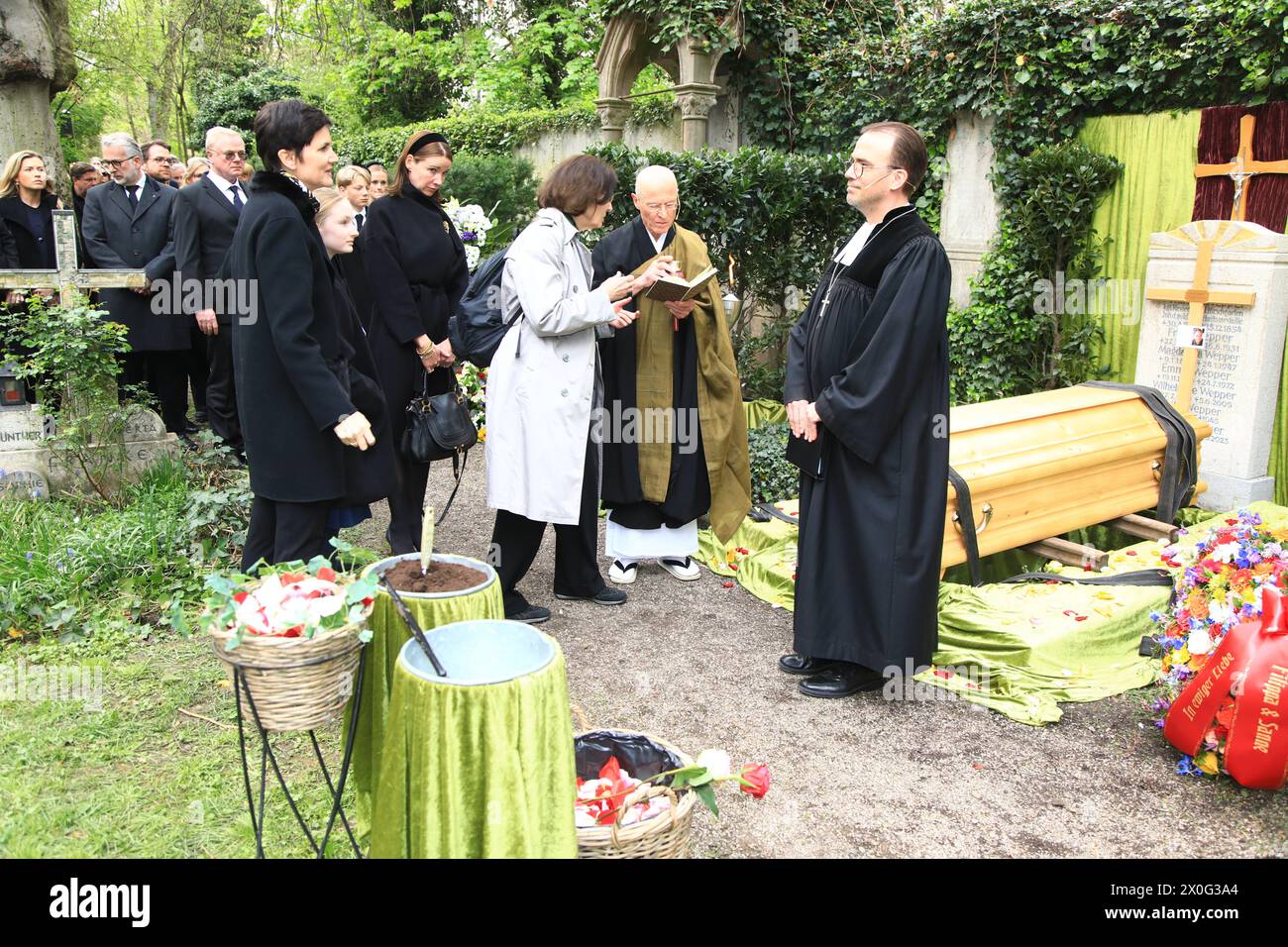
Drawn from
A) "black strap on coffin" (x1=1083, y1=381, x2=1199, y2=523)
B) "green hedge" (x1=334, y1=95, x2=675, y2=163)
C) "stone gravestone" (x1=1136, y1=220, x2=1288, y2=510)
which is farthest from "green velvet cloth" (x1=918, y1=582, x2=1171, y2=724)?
"green hedge" (x1=334, y1=95, x2=675, y2=163)

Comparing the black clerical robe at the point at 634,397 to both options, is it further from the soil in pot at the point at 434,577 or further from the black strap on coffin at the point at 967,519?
the soil in pot at the point at 434,577

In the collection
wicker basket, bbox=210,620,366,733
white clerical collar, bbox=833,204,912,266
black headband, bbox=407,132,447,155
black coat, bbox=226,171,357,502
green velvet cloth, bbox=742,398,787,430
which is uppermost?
black headband, bbox=407,132,447,155

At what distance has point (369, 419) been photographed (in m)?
3.79

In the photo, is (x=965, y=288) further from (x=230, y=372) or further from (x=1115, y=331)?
(x=230, y=372)

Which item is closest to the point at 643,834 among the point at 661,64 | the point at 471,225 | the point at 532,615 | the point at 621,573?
the point at 532,615

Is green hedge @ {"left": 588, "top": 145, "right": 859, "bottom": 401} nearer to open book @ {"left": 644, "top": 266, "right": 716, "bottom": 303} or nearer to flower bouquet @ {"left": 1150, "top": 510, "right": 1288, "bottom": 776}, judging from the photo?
open book @ {"left": 644, "top": 266, "right": 716, "bottom": 303}

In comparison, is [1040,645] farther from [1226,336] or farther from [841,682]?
[1226,336]

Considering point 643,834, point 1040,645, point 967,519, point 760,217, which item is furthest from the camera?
point 760,217

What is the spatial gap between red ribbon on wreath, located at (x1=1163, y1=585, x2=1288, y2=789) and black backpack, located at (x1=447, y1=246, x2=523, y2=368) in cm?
312

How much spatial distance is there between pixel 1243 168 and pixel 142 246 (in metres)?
7.75

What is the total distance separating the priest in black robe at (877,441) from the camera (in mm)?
3748

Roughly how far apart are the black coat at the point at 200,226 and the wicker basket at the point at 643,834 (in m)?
Result: 5.35

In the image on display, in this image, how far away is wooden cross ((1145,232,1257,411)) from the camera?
6137 mm

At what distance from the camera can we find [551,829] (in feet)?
7.21
